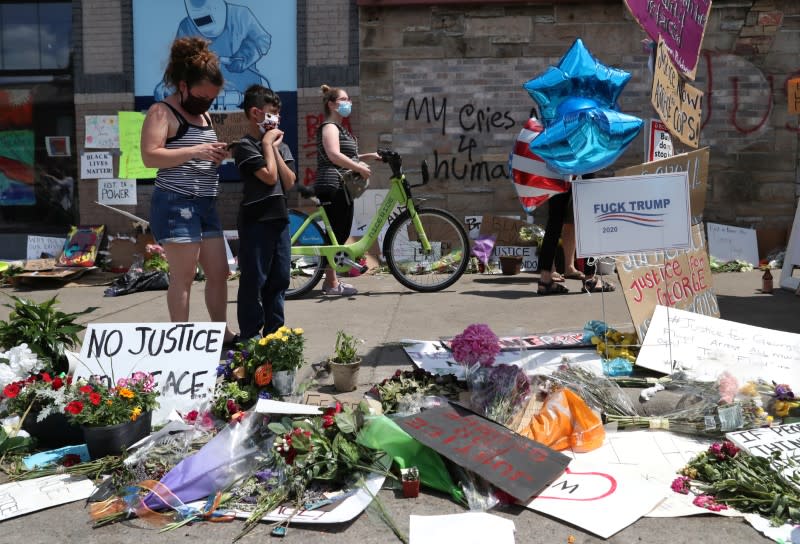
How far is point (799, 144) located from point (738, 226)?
1396mm

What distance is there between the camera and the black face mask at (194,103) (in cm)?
432

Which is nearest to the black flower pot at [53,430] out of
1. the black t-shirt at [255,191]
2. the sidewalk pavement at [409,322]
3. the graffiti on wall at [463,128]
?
the sidewalk pavement at [409,322]

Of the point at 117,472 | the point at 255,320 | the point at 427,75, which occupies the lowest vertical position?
the point at 117,472

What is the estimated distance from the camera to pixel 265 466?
3.13 metres

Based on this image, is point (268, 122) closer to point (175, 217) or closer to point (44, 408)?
point (175, 217)

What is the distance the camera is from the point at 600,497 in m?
2.88

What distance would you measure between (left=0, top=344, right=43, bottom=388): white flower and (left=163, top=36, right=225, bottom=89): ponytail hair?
5.68 feet

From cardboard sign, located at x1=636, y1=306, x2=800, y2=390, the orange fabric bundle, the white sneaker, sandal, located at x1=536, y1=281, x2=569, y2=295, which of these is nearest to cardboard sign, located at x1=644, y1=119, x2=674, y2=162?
cardboard sign, located at x1=636, y1=306, x2=800, y2=390

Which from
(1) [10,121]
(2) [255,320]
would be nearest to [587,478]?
(2) [255,320]

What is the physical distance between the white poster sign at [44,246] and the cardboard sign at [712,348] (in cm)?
865

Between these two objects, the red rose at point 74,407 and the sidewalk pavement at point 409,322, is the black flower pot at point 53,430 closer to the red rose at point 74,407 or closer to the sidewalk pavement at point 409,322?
the red rose at point 74,407

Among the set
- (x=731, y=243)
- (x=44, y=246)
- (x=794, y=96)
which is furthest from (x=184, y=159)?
(x=731, y=243)

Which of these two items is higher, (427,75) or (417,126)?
(427,75)

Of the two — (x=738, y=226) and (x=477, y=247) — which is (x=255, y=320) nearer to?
(x=477, y=247)
